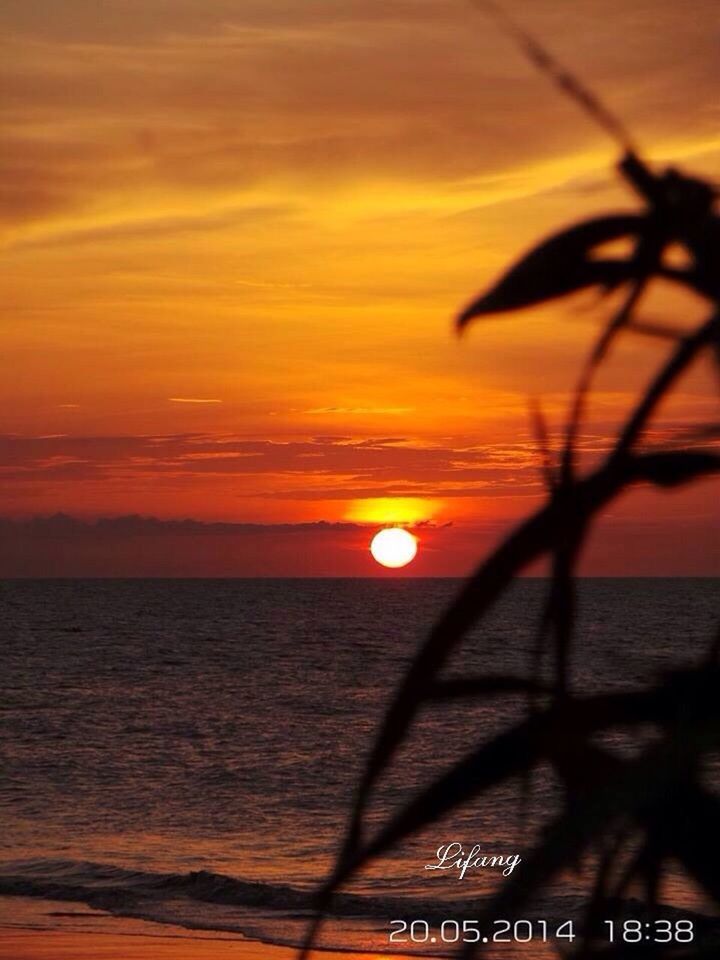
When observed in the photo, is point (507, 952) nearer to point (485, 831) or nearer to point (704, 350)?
point (485, 831)

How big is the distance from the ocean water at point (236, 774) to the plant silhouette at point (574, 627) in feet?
0.14

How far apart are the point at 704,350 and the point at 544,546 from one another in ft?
0.43

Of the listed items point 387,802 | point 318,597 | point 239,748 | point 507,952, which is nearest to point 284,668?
point 239,748

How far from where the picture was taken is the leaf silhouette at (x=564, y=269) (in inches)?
→ 29.2

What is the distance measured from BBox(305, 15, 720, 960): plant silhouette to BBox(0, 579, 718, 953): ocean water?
0.04 m

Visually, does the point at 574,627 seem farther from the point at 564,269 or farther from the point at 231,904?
the point at 231,904

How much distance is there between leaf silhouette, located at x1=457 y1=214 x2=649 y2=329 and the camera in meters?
0.74

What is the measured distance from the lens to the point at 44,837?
848 inches

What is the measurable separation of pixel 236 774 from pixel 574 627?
1239 inches
